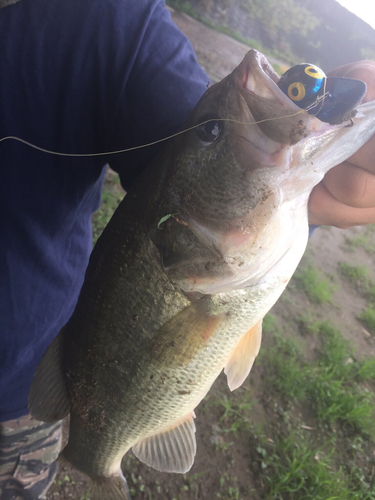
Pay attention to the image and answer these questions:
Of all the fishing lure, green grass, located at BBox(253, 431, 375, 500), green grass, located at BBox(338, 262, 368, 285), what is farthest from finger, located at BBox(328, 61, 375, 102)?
green grass, located at BBox(338, 262, 368, 285)

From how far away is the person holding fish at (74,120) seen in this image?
1.16m

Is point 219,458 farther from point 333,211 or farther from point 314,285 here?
point 314,285

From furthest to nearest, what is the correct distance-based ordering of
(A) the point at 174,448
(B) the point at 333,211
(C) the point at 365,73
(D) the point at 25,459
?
(D) the point at 25,459
(A) the point at 174,448
(B) the point at 333,211
(C) the point at 365,73

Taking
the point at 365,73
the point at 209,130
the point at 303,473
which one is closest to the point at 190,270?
the point at 209,130

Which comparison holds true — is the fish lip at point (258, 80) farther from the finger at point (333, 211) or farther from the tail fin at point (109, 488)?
the tail fin at point (109, 488)

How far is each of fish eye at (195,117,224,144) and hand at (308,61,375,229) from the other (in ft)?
1.10

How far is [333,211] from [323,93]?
1.18 ft

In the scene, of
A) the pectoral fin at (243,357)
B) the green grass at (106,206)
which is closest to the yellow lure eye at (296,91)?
the pectoral fin at (243,357)

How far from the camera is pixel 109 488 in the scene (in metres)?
1.77

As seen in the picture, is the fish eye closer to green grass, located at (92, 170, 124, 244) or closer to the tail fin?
the tail fin

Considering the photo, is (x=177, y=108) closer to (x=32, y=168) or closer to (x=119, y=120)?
(x=119, y=120)

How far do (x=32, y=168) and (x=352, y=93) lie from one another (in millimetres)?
1185

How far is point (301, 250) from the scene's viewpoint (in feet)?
3.81

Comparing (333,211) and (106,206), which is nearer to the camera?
(333,211)
